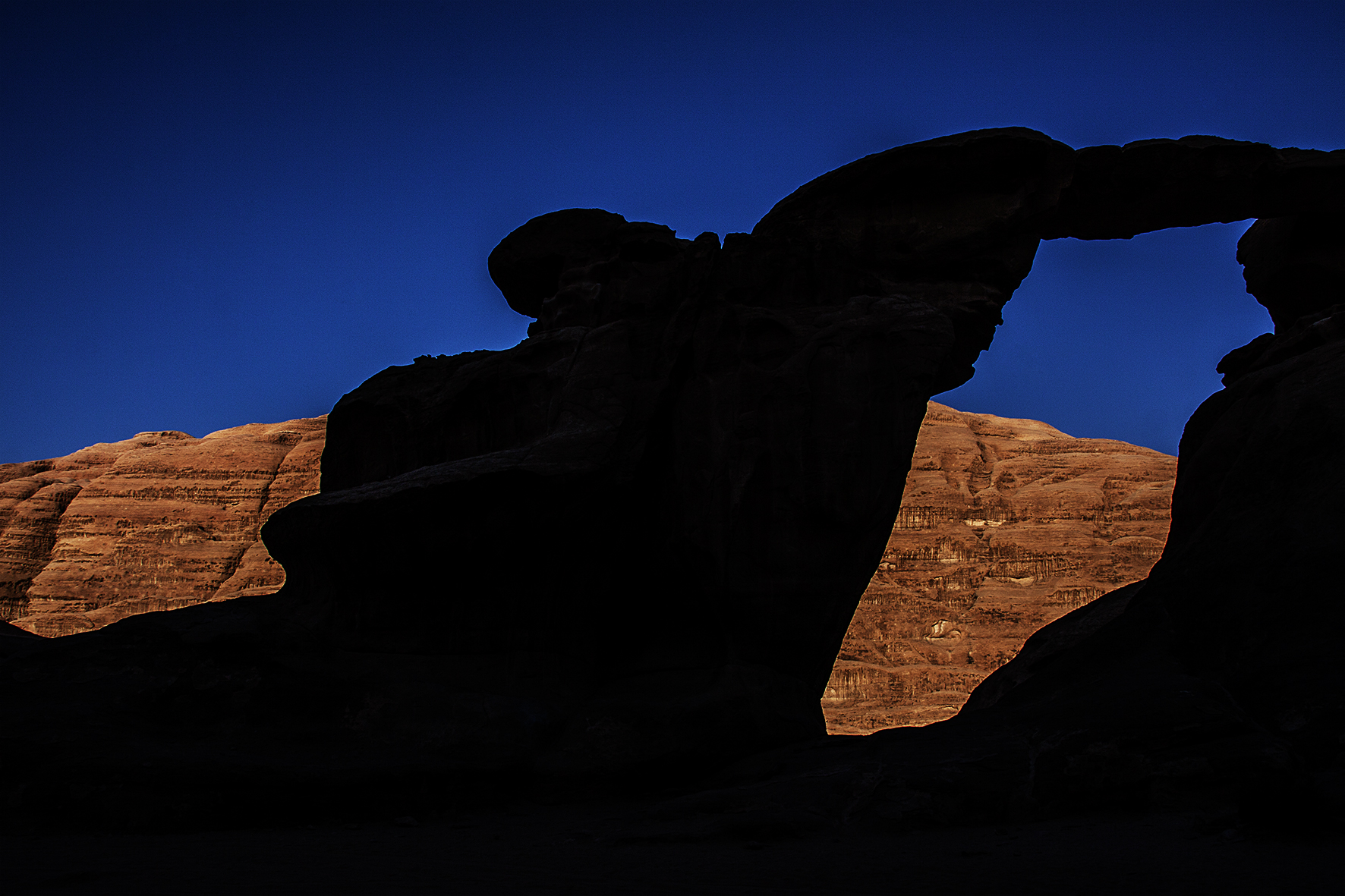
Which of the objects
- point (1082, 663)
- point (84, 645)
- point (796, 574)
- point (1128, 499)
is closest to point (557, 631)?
point (796, 574)

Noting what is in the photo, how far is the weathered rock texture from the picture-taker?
163 feet

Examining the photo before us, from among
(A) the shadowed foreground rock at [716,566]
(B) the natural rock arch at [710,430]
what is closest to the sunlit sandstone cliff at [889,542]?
(B) the natural rock arch at [710,430]

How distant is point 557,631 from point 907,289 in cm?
712

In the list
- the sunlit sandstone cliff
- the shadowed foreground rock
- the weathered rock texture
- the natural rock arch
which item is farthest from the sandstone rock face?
the shadowed foreground rock

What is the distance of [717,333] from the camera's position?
48.1ft

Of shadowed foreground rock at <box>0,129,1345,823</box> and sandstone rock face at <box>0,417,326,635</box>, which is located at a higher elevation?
sandstone rock face at <box>0,417,326,635</box>

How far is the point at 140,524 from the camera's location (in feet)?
203

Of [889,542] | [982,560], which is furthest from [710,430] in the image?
[889,542]

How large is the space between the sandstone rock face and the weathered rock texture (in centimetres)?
3191

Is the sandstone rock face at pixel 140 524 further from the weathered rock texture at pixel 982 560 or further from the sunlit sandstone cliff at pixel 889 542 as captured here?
the weathered rock texture at pixel 982 560

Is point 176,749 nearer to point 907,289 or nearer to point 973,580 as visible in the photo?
point 907,289

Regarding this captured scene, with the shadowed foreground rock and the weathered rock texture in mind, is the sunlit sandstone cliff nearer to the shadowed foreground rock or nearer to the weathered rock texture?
the weathered rock texture

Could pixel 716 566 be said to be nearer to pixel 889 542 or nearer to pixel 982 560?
pixel 982 560

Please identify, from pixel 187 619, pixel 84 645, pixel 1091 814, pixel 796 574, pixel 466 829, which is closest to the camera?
pixel 1091 814
